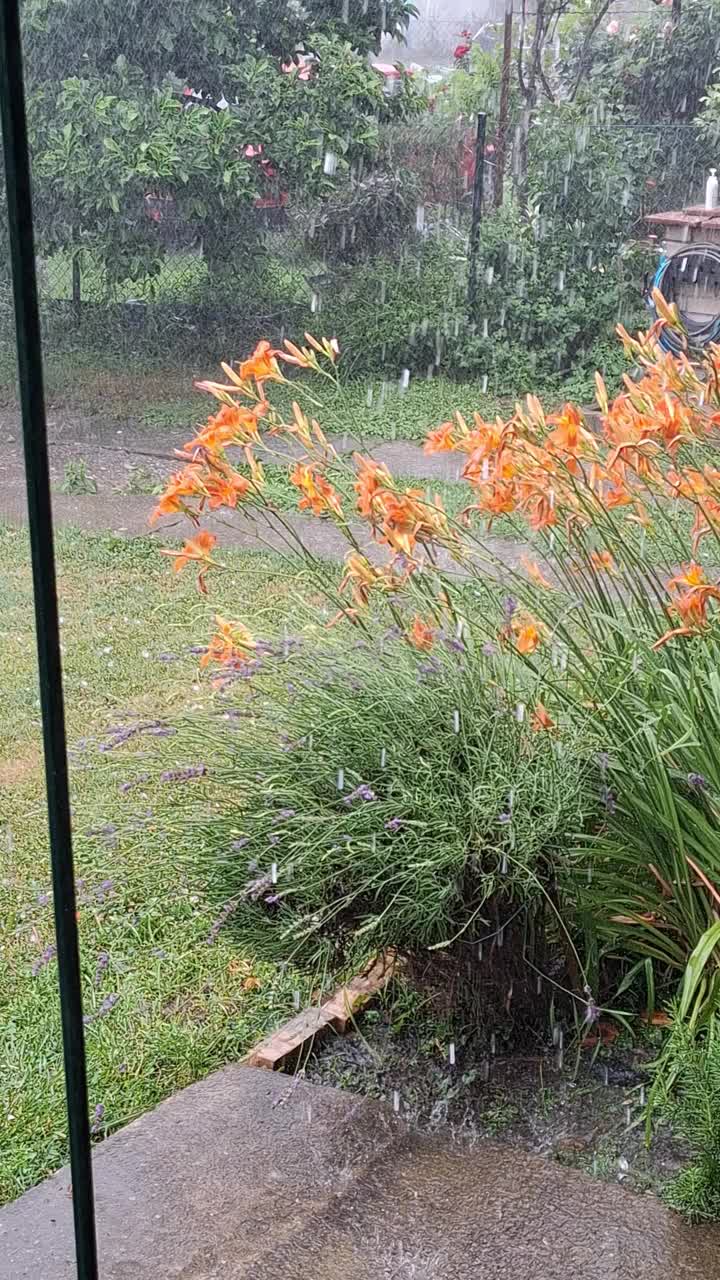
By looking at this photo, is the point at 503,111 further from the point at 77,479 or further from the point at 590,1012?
the point at 590,1012

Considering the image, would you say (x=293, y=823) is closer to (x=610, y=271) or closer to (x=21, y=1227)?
(x=21, y=1227)

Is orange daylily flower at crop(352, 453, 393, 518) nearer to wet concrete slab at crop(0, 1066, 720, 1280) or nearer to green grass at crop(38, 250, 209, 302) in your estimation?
wet concrete slab at crop(0, 1066, 720, 1280)

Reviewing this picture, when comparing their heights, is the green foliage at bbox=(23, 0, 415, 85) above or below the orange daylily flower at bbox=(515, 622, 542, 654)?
above

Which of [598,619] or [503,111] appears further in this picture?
[503,111]

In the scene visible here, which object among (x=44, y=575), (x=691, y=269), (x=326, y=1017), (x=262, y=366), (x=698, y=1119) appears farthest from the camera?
(x=691, y=269)

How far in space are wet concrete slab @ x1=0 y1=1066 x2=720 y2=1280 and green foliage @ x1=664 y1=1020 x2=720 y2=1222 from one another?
20mm

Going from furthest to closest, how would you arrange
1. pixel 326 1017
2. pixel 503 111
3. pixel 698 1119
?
pixel 503 111 < pixel 326 1017 < pixel 698 1119

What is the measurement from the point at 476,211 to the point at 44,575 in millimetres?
4589

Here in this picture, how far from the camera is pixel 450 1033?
1412mm

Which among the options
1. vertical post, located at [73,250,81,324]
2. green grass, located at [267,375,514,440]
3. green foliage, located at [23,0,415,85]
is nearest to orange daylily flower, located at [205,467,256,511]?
Result: green grass, located at [267,375,514,440]

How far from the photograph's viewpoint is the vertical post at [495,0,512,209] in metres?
4.78

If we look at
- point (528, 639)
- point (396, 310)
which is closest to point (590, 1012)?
point (528, 639)

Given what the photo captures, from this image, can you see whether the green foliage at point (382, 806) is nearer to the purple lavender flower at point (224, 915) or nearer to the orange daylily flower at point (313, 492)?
the purple lavender flower at point (224, 915)

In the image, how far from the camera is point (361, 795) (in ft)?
4.25
